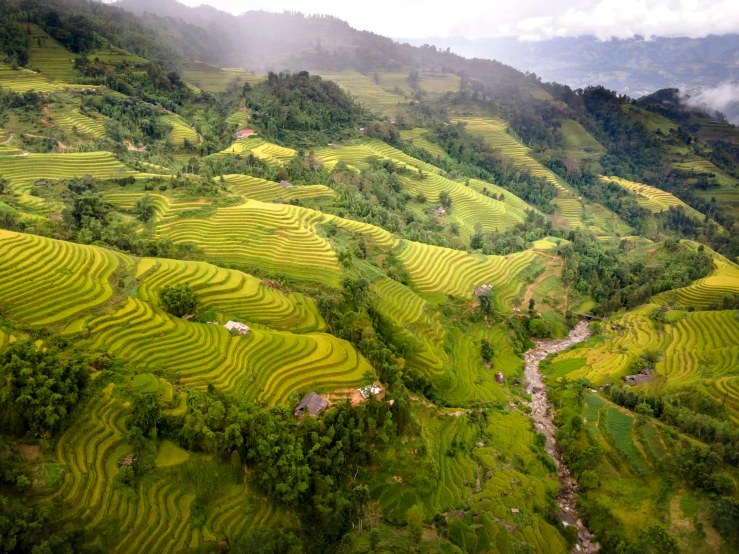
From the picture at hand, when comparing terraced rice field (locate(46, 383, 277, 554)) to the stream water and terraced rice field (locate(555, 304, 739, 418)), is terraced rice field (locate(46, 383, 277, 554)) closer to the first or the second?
the stream water

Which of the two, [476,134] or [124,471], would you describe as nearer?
[124,471]

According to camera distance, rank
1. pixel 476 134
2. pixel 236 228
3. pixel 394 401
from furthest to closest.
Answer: pixel 476 134
pixel 236 228
pixel 394 401

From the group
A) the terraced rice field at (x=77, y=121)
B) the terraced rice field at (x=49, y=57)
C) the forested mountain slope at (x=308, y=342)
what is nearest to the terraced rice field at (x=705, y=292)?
the forested mountain slope at (x=308, y=342)

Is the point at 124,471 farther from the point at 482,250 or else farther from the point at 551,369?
the point at 482,250

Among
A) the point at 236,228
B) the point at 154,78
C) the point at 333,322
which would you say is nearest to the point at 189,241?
the point at 236,228

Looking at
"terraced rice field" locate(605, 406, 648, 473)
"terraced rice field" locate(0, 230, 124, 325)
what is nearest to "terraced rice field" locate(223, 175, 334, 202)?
"terraced rice field" locate(0, 230, 124, 325)

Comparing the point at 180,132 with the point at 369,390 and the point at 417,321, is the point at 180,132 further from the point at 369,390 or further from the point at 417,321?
the point at 369,390
